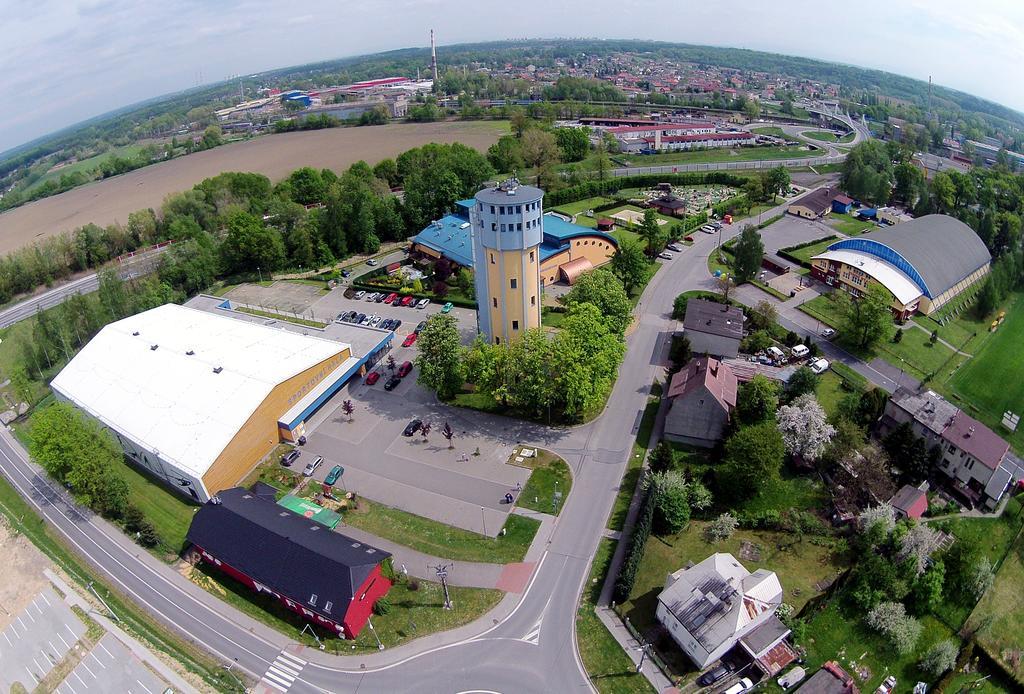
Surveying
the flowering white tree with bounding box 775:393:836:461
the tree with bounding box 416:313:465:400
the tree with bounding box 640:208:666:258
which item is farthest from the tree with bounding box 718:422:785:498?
the tree with bounding box 640:208:666:258

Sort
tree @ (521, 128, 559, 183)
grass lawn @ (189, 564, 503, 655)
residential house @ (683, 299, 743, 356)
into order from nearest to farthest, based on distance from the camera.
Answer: grass lawn @ (189, 564, 503, 655) < residential house @ (683, 299, 743, 356) < tree @ (521, 128, 559, 183)

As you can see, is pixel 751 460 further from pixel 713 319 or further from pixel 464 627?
pixel 713 319

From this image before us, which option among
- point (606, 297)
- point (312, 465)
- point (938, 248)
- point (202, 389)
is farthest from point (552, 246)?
point (938, 248)

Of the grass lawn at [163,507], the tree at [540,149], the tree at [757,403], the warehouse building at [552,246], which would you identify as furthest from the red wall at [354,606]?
the tree at [540,149]

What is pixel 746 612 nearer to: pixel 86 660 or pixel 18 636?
pixel 86 660

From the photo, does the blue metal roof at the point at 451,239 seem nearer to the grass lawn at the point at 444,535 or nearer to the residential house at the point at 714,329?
the residential house at the point at 714,329

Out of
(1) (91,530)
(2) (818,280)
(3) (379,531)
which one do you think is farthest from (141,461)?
(2) (818,280)

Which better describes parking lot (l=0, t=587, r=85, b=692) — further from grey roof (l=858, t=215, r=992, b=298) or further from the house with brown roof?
grey roof (l=858, t=215, r=992, b=298)
